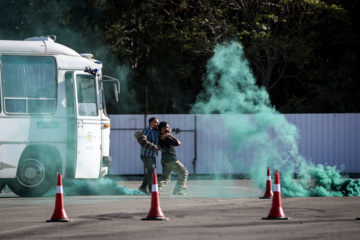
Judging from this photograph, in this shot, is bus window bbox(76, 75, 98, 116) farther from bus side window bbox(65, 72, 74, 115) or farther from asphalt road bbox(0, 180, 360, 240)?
asphalt road bbox(0, 180, 360, 240)

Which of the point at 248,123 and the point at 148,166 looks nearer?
the point at 148,166

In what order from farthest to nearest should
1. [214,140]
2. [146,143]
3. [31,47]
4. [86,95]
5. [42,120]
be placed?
[214,140] < [86,95] < [31,47] < [42,120] < [146,143]

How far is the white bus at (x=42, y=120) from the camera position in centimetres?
1748

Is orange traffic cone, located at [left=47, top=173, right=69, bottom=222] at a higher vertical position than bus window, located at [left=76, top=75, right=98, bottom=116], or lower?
lower

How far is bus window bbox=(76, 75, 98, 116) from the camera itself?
1814 centimetres

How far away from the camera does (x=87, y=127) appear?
18016 millimetres

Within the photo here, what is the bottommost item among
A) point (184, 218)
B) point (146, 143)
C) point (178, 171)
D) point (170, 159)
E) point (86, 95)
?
point (184, 218)

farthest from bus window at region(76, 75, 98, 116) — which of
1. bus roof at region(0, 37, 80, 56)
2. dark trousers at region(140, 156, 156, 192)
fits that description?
dark trousers at region(140, 156, 156, 192)

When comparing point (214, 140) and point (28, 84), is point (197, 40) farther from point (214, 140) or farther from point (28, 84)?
point (28, 84)

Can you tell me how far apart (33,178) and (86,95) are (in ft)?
7.50

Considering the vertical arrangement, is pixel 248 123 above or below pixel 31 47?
below

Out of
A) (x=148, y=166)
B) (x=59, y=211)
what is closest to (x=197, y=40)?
(x=148, y=166)

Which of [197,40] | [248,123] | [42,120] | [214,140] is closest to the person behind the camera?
[42,120]

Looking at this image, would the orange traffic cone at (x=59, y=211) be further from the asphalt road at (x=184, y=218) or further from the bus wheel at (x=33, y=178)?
the bus wheel at (x=33, y=178)
